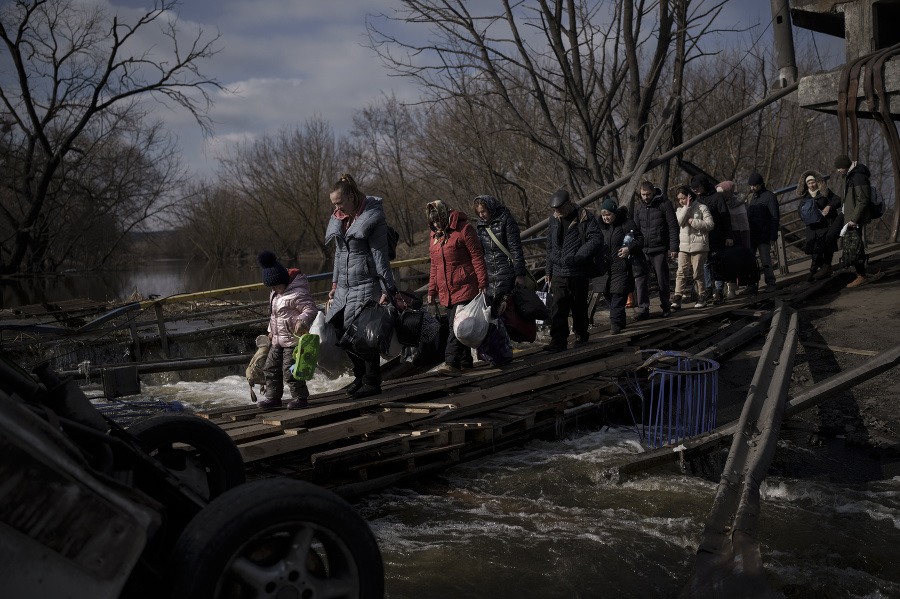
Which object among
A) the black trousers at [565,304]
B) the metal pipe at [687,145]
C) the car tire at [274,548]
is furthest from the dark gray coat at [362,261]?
the metal pipe at [687,145]

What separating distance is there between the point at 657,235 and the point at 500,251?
365 centimetres

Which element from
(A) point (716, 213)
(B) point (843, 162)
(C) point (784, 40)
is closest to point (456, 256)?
(A) point (716, 213)

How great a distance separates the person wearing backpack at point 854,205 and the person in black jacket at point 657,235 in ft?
8.67

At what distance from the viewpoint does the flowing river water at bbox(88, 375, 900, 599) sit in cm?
422

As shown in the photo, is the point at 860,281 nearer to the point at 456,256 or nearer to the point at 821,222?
the point at 821,222

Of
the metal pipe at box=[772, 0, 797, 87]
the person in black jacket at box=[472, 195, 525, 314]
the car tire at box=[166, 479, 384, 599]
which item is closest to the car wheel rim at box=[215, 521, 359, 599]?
the car tire at box=[166, 479, 384, 599]

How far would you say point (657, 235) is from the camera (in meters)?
9.93

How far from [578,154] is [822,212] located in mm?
7822

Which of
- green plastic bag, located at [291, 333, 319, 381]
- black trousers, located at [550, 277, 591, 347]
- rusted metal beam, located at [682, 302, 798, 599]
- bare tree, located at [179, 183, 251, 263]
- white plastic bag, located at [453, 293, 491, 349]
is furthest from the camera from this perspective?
bare tree, located at [179, 183, 251, 263]

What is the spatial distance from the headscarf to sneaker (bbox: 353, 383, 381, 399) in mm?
1581

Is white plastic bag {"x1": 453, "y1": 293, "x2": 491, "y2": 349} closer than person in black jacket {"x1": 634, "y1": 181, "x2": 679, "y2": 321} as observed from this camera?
Yes

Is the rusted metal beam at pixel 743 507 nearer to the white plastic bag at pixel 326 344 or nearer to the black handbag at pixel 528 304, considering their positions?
the black handbag at pixel 528 304

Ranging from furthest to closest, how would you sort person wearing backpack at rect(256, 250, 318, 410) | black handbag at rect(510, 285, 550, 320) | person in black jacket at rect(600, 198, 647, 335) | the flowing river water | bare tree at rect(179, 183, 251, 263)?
1. bare tree at rect(179, 183, 251, 263)
2. person in black jacket at rect(600, 198, 647, 335)
3. black handbag at rect(510, 285, 550, 320)
4. person wearing backpack at rect(256, 250, 318, 410)
5. the flowing river water

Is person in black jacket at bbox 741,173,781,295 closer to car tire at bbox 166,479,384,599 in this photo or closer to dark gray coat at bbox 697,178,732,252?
dark gray coat at bbox 697,178,732,252
